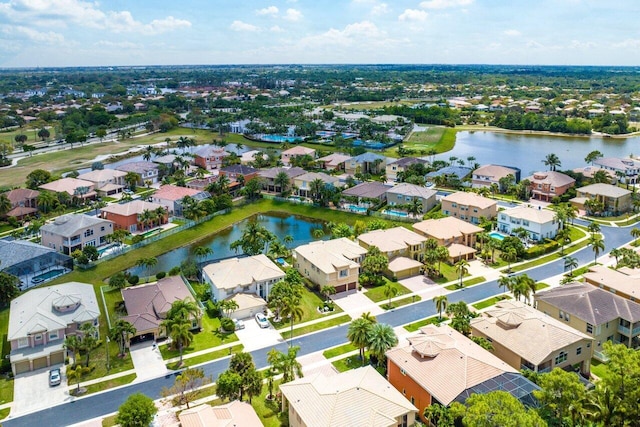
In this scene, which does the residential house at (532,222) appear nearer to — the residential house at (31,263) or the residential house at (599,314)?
the residential house at (599,314)

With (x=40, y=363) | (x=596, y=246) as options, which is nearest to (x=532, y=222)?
(x=596, y=246)

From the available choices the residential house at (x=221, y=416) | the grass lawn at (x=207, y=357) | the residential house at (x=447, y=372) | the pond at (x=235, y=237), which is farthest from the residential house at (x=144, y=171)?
the residential house at (x=447, y=372)

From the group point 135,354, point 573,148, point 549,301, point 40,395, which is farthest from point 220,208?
point 573,148

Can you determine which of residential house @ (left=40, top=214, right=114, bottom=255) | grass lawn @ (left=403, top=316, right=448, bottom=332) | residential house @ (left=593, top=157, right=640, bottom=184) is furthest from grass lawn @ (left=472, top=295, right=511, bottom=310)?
residential house @ (left=593, top=157, right=640, bottom=184)

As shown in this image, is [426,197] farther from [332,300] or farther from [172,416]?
[172,416]

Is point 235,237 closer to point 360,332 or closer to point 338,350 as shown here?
point 338,350

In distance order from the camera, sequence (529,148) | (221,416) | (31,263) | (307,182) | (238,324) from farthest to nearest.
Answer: (529,148) < (307,182) < (31,263) < (238,324) < (221,416)

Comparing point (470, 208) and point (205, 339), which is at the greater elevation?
point (470, 208)

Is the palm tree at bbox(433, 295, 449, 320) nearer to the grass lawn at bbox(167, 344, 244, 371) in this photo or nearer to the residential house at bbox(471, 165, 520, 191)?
the grass lawn at bbox(167, 344, 244, 371)
